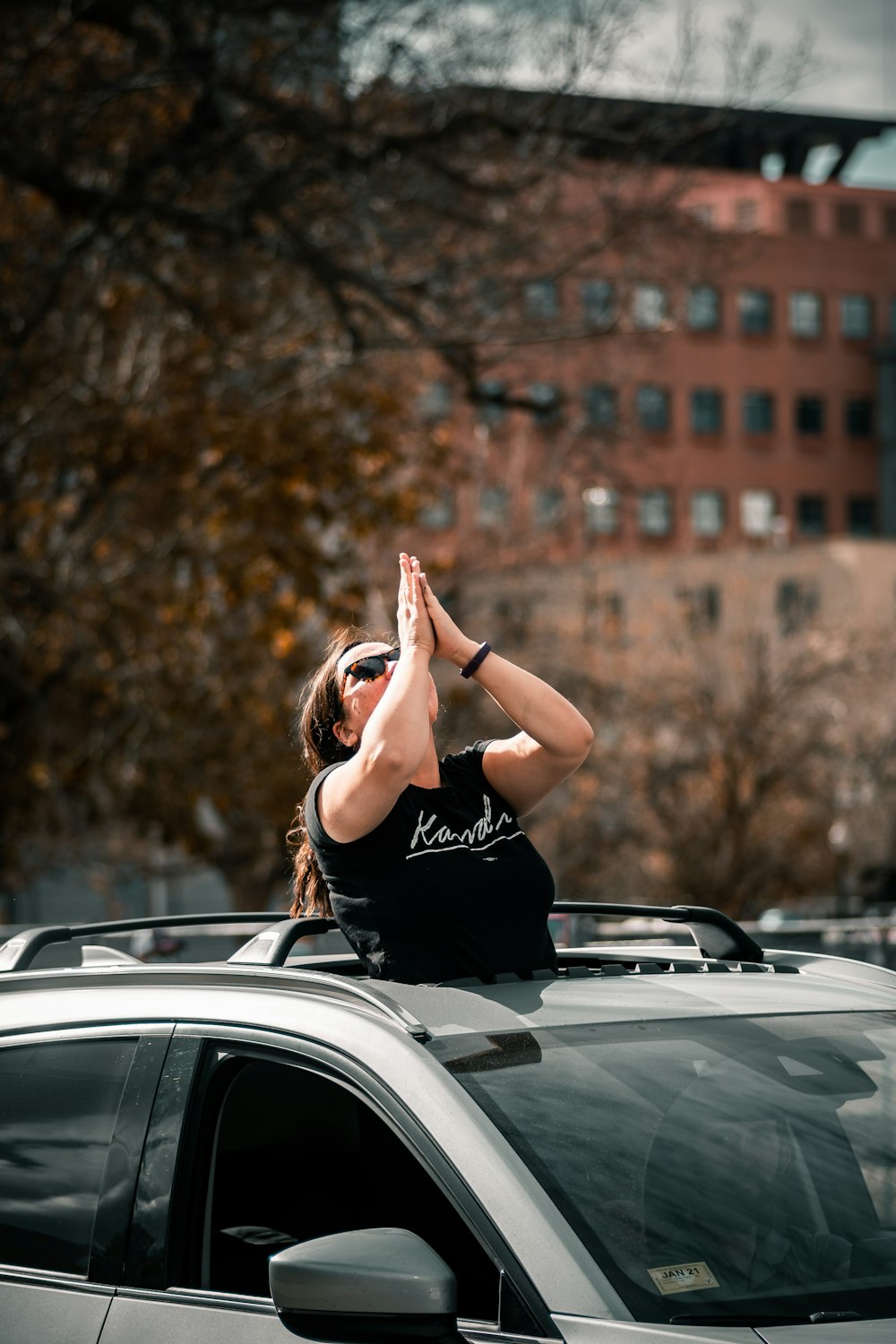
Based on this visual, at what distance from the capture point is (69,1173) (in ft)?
10.7

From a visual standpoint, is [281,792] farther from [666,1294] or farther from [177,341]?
[666,1294]

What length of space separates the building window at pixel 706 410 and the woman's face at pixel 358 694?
235 ft

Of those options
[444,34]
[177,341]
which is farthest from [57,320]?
[444,34]

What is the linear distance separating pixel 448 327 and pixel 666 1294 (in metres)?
12.5

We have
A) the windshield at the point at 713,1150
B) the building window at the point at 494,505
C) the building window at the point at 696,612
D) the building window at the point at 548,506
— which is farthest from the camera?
the building window at the point at 696,612

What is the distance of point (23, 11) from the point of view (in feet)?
40.7

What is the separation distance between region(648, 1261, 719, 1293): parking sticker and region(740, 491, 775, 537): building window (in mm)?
72992

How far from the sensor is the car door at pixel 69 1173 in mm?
3125

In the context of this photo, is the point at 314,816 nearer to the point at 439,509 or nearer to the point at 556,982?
the point at 556,982

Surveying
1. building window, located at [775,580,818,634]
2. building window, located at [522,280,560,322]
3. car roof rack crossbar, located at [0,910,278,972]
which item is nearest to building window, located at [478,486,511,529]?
building window, located at [775,580,818,634]

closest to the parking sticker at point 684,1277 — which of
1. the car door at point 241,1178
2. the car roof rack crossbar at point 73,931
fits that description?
the car door at point 241,1178

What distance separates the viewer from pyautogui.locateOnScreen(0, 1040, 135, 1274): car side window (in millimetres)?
3211

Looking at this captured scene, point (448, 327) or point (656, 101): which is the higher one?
point (656, 101)

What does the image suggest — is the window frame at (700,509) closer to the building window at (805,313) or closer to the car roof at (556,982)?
the building window at (805,313)
